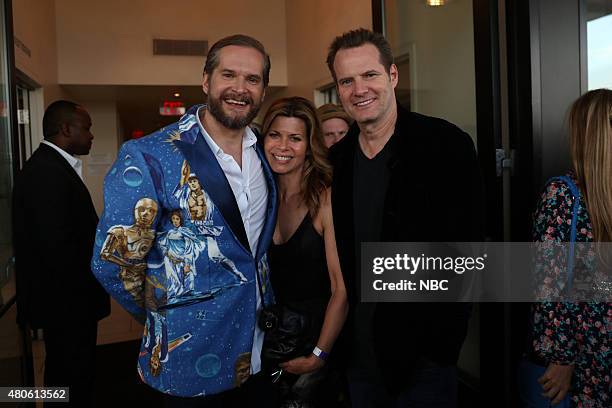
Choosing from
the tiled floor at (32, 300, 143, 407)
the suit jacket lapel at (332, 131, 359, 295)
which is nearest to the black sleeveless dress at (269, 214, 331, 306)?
the suit jacket lapel at (332, 131, 359, 295)

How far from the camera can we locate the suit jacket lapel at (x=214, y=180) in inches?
64.6

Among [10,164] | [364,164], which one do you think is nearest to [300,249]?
[364,164]

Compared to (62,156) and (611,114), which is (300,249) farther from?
(62,156)

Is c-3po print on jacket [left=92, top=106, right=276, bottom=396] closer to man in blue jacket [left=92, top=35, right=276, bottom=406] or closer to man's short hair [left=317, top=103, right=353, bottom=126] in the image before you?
man in blue jacket [left=92, top=35, right=276, bottom=406]

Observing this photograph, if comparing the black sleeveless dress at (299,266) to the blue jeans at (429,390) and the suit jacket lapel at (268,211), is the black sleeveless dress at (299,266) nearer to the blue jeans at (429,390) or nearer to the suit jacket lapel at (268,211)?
the suit jacket lapel at (268,211)

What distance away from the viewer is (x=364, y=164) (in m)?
1.84

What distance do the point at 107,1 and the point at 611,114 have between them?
7.26 metres

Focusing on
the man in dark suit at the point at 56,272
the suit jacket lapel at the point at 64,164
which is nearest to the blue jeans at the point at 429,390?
the man in dark suit at the point at 56,272

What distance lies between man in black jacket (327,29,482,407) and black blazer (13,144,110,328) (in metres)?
1.68

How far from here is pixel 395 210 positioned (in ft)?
5.57

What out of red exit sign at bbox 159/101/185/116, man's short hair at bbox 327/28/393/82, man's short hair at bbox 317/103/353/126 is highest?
red exit sign at bbox 159/101/185/116

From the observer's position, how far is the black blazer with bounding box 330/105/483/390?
5.51 feet

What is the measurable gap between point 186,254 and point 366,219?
630 mm

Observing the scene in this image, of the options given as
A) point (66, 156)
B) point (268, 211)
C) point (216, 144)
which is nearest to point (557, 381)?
point (268, 211)
